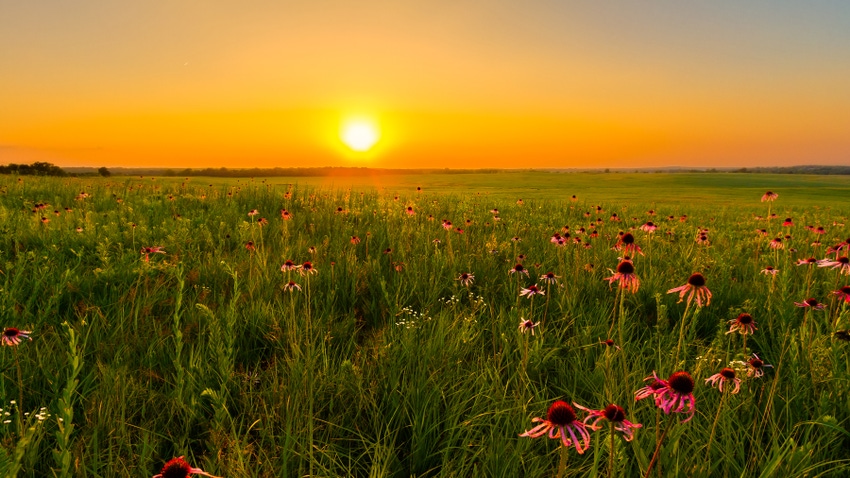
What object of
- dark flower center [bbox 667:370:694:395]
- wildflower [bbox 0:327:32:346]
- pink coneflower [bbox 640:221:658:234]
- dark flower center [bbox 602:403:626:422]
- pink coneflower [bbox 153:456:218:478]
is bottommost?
wildflower [bbox 0:327:32:346]

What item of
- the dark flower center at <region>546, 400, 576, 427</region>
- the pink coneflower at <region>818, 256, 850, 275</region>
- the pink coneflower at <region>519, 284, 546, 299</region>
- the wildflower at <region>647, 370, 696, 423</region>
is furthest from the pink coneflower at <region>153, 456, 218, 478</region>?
the pink coneflower at <region>818, 256, 850, 275</region>

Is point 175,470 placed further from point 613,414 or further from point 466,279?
point 466,279

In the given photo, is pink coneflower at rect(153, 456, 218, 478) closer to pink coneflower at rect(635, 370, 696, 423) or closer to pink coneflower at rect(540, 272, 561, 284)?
pink coneflower at rect(635, 370, 696, 423)

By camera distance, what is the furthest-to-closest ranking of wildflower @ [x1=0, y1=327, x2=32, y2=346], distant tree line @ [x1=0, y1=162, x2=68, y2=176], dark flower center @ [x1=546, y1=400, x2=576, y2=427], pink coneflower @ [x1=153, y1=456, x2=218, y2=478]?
distant tree line @ [x1=0, y1=162, x2=68, y2=176] < wildflower @ [x1=0, y1=327, x2=32, y2=346] < dark flower center @ [x1=546, y1=400, x2=576, y2=427] < pink coneflower @ [x1=153, y1=456, x2=218, y2=478]

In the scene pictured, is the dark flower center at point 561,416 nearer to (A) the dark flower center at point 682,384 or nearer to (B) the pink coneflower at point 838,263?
(A) the dark flower center at point 682,384

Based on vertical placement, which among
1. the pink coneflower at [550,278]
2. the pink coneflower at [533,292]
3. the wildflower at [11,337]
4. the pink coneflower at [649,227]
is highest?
the pink coneflower at [649,227]

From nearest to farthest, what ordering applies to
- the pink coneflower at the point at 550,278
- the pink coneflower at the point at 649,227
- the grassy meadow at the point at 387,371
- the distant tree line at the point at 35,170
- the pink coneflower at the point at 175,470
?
the pink coneflower at the point at 175,470 < the grassy meadow at the point at 387,371 < the pink coneflower at the point at 550,278 < the pink coneflower at the point at 649,227 < the distant tree line at the point at 35,170

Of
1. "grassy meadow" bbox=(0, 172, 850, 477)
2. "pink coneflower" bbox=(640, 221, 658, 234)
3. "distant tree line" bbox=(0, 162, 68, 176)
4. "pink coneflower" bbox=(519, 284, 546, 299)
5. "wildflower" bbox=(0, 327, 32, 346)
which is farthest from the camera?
"distant tree line" bbox=(0, 162, 68, 176)

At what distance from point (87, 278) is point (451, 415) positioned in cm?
293

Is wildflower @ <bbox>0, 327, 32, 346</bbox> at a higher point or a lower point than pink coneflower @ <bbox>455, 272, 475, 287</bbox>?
higher

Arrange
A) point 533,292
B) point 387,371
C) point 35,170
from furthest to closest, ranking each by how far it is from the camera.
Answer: point 35,170
point 533,292
point 387,371

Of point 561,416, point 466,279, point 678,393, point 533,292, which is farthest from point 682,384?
point 466,279

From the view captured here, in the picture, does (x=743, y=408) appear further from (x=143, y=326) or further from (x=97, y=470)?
(x=143, y=326)

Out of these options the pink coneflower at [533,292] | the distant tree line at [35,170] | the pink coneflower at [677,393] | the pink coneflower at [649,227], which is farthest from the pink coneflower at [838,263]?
the distant tree line at [35,170]
